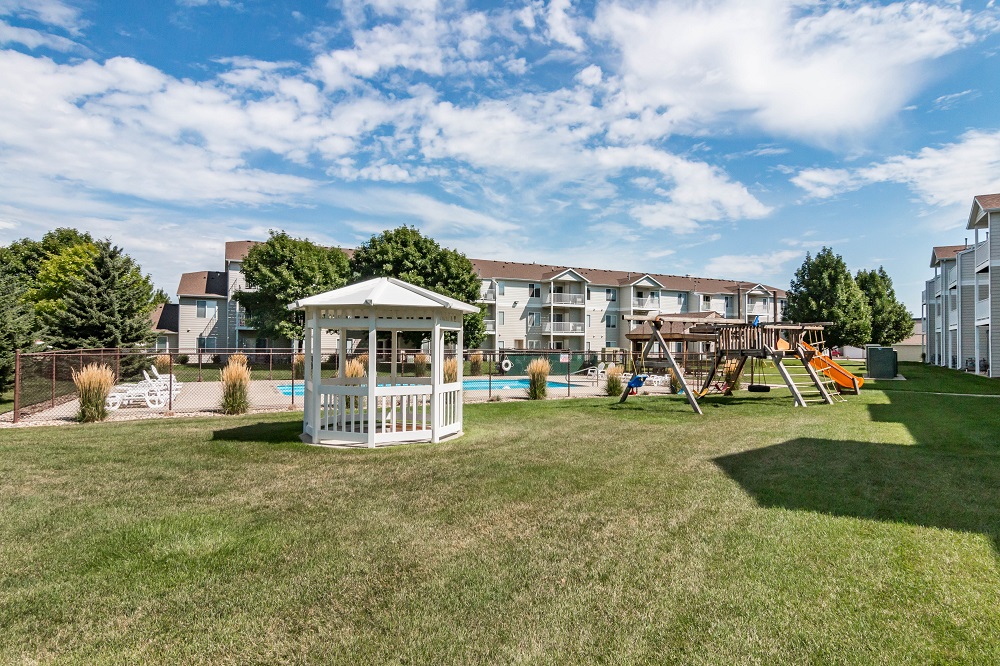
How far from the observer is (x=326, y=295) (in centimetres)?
919

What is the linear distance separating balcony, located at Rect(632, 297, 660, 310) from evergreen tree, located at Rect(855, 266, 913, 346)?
1861 centimetres

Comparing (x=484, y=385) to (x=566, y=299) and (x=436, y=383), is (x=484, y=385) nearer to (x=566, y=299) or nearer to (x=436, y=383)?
(x=436, y=383)

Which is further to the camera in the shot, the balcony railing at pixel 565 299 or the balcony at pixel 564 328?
the balcony railing at pixel 565 299

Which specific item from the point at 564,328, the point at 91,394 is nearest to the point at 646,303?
the point at 564,328

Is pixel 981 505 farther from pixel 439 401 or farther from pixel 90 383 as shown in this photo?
pixel 90 383

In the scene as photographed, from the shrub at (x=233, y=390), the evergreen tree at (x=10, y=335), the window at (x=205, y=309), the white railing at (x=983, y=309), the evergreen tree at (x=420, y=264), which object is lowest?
the shrub at (x=233, y=390)

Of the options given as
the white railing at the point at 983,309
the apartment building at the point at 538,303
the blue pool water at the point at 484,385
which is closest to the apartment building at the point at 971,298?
the white railing at the point at 983,309

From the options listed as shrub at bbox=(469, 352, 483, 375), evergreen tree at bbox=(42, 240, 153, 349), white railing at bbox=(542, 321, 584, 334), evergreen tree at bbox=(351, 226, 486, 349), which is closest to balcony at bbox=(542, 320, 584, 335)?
white railing at bbox=(542, 321, 584, 334)

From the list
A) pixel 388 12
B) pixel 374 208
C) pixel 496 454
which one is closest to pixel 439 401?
pixel 496 454

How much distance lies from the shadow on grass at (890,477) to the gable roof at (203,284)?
41.4 metres

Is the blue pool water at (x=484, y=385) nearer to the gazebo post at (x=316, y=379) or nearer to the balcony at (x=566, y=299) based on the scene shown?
the gazebo post at (x=316, y=379)

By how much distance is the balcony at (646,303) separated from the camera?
1930 inches

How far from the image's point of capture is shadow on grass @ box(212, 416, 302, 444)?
9570mm

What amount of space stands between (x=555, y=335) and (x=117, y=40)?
126 ft
